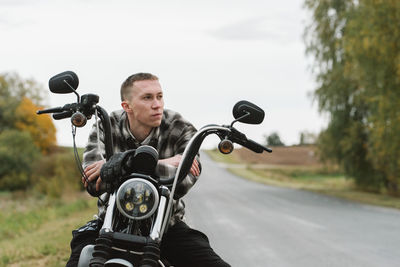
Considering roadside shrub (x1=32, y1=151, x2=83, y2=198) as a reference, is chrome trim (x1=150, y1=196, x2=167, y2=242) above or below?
above

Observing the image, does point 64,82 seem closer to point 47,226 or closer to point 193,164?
point 193,164

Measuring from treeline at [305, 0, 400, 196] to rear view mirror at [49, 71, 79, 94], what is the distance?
1785 cm

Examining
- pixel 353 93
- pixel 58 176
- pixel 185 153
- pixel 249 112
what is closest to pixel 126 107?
pixel 185 153

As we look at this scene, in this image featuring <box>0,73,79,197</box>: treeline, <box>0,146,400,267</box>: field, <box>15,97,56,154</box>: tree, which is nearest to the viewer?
<box>0,146,400,267</box>: field

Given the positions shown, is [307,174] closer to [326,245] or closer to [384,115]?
[384,115]

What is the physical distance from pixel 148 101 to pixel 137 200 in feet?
2.40

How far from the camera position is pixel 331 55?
26562 mm

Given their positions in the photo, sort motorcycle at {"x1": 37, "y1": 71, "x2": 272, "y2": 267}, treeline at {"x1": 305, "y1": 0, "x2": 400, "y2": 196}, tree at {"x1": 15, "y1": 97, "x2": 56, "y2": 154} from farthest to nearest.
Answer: tree at {"x1": 15, "y1": 97, "x2": 56, "y2": 154} → treeline at {"x1": 305, "y1": 0, "x2": 400, "y2": 196} → motorcycle at {"x1": 37, "y1": 71, "x2": 272, "y2": 267}

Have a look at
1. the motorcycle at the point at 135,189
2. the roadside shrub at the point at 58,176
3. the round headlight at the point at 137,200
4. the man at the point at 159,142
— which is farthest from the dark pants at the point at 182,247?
the roadside shrub at the point at 58,176

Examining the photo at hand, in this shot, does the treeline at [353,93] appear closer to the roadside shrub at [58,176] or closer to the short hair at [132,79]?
the roadside shrub at [58,176]

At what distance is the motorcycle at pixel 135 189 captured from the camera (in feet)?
8.21

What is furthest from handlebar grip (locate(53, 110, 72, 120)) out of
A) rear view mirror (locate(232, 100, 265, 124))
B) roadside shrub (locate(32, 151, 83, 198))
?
roadside shrub (locate(32, 151, 83, 198))

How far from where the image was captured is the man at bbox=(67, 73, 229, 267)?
291 centimetres

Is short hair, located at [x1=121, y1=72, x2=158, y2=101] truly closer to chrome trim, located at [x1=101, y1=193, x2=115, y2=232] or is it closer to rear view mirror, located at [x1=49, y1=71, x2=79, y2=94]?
rear view mirror, located at [x1=49, y1=71, x2=79, y2=94]
